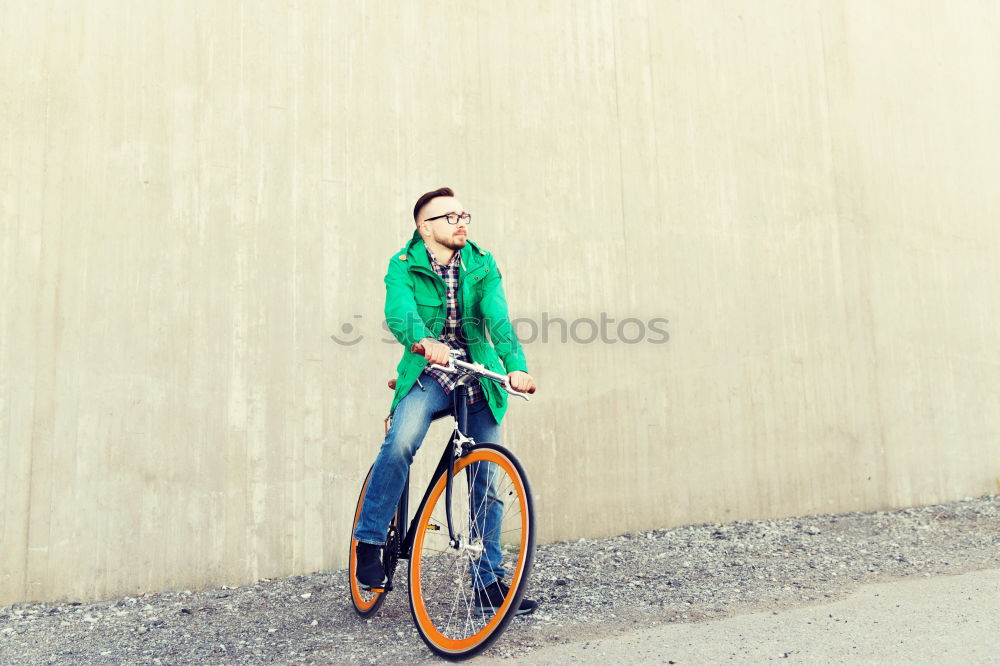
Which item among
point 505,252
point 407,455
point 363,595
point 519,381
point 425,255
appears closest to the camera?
point 519,381

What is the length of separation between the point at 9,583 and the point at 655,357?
365cm

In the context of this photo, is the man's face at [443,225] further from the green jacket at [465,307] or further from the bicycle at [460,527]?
the bicycle at [460,527]

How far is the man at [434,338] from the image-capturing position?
2547 millimetres

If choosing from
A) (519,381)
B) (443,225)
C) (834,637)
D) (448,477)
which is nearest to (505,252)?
(443,225)

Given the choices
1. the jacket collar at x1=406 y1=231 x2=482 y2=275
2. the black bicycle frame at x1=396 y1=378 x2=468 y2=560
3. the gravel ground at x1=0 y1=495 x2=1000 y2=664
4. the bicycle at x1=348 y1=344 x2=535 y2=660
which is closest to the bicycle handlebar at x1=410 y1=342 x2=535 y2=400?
the bicycle at x1=348 y1=344 x2=535 y2=660

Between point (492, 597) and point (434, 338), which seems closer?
point (492, 597)

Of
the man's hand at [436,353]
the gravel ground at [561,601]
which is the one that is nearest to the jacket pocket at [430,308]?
the man's hand at [436,353]

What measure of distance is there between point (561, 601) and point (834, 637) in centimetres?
108

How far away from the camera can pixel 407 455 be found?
8.41ft

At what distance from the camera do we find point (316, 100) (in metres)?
4.03

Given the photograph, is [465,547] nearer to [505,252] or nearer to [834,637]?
[834,637]

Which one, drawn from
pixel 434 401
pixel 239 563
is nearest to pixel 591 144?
pixel 434 401

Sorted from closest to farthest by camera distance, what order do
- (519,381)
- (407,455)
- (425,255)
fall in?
1. (519,381)
2. (407,455)
3. (425,255)

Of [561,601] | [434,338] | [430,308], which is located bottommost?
[561,601]
